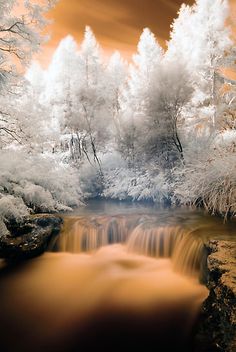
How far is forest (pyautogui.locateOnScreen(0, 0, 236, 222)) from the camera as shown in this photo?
25.2 feet

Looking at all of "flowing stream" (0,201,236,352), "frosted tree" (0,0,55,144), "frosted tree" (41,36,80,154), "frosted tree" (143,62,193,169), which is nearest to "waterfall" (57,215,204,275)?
"flowing stream" (0,201,236,352)

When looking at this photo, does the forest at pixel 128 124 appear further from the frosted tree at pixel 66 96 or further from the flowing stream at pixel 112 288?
the flowing stream at pixel 112 288

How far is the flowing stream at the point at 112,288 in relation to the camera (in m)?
3.96

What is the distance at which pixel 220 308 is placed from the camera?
352 centimetres

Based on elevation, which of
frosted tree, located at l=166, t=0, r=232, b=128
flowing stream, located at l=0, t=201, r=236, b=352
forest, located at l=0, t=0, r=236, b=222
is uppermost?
frosted tree, located at l=166, t=0, r=232, b=128

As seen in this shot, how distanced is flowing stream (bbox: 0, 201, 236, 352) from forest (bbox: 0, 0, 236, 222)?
1456 millimetres

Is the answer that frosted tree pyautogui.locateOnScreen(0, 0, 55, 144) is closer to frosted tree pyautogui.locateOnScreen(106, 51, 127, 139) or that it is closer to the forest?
the forest

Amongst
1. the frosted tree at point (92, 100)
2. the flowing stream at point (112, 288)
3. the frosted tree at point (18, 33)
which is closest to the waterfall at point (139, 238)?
the flowing stream at point (112, 288)

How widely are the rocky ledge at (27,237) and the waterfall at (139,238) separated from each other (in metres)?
0.38

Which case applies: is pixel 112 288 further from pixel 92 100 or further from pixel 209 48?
pixel 209 48

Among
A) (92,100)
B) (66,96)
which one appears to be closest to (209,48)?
(92,100)

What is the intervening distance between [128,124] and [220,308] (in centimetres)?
1253

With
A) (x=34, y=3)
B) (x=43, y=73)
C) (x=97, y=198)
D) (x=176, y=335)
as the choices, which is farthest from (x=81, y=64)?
(x=43, y=73)

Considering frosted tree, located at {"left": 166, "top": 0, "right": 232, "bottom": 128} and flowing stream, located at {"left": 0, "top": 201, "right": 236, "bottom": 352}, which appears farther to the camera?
frosted tree, located at {"left": 166, "top": 0, "right": 232, "bottom": 128}
